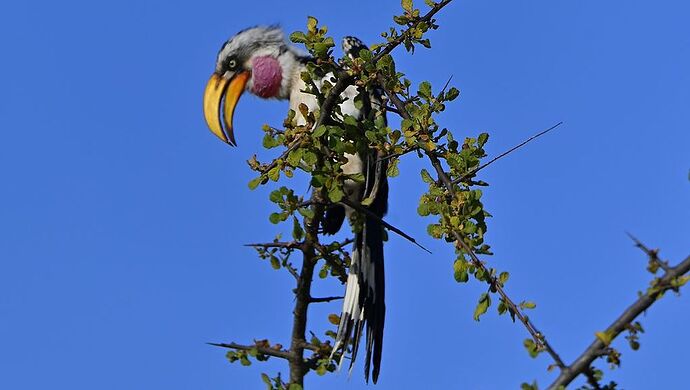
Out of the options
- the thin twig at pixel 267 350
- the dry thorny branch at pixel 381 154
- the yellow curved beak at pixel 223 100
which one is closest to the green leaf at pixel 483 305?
the dry thorny branch at pixel 381 154

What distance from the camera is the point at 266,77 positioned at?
575 cm

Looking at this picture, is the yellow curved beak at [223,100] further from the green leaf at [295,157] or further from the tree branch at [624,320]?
the tree branch at [624,320]

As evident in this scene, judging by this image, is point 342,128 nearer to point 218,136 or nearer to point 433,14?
point 433,14

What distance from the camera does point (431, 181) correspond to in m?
2.83

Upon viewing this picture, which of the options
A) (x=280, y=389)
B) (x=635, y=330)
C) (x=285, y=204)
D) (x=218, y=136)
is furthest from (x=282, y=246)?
(x=218, y=136)

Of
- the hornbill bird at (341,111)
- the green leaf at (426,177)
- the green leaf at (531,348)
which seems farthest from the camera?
the hornbill bird at (341,111)

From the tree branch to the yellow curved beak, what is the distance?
3680 mm

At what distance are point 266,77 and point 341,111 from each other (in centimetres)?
159

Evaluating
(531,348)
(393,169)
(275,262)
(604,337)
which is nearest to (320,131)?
(393,169)

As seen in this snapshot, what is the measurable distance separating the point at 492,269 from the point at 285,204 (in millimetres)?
732

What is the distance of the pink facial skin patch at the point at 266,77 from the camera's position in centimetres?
574

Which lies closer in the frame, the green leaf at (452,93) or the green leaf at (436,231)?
the green leaf at (436,231)

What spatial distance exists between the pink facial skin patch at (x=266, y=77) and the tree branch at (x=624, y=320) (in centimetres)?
396

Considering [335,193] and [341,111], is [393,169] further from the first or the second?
[341,111]
